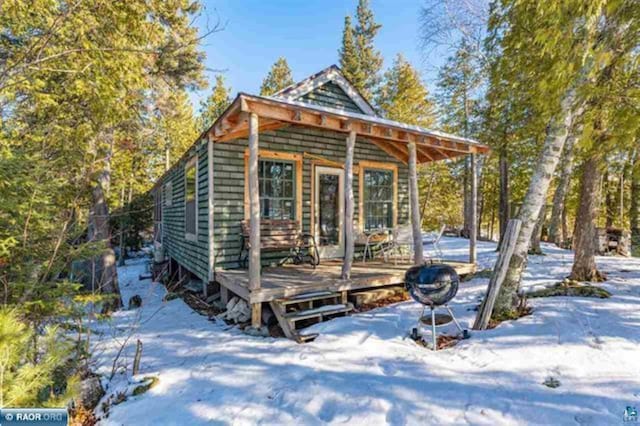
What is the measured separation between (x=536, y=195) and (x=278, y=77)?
2127 centimetres

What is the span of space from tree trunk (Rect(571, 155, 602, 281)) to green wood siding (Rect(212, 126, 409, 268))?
12.9ft

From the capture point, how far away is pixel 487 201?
21.3 metres

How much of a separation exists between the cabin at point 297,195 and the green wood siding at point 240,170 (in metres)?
0.02

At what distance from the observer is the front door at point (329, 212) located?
6.83m

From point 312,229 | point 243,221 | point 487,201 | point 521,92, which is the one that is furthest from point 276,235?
point 487,201

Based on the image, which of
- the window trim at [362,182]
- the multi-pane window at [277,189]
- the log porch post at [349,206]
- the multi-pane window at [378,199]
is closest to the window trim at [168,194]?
the multi-pane window at [277,189]

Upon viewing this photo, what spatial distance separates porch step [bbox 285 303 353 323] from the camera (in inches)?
163

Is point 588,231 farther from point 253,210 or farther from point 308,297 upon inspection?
point 253,210

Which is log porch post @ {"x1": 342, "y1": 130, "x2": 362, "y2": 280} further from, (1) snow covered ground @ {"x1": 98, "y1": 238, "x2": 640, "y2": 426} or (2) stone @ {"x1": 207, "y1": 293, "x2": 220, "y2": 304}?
(2) stone @ {"x1": 207, "y1": 293, "x2": 220, "y2": 304}

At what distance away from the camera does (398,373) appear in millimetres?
2906

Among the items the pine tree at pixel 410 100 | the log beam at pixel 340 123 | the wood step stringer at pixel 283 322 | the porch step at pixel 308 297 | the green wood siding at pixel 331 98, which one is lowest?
the wood step stringer at pixel 283 322

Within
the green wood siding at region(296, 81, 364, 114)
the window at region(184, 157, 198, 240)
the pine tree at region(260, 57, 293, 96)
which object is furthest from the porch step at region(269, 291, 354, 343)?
the pine tree at region(260, 57, 293, 96)

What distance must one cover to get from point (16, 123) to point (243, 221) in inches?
127

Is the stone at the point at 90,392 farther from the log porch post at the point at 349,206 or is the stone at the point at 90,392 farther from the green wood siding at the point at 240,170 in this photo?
the log porch post at the point at 349,206
